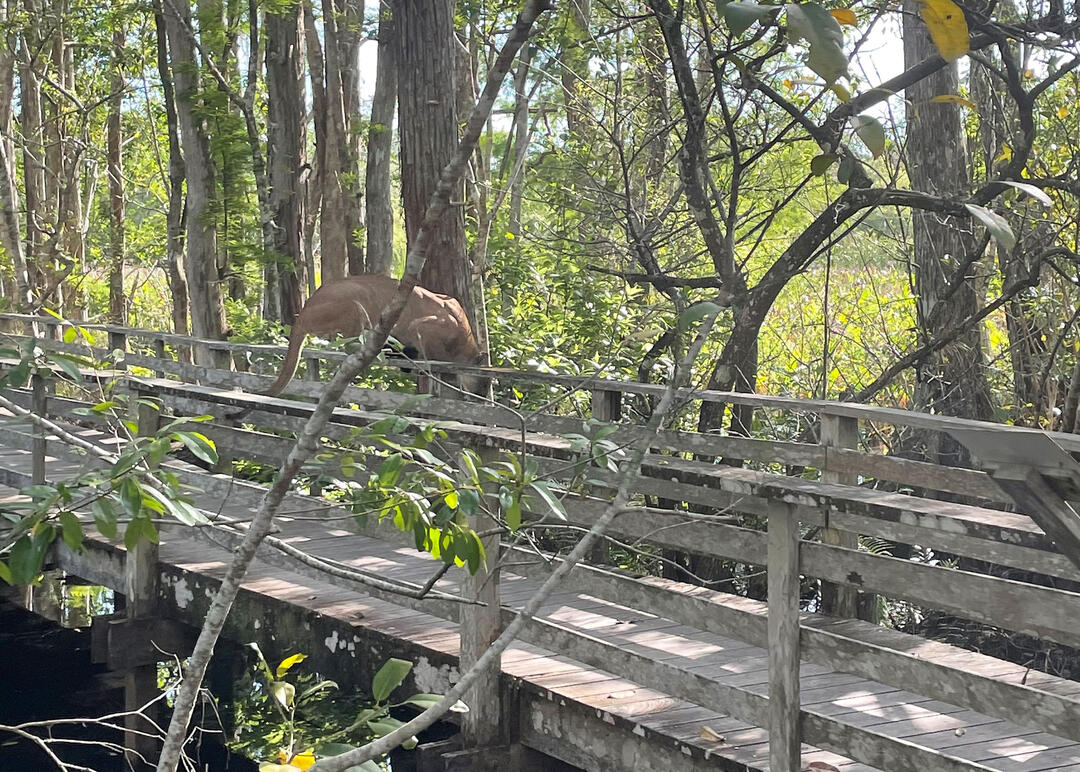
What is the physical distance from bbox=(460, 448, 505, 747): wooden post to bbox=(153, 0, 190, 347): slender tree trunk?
8.00 meters

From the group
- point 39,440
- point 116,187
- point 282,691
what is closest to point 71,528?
point 282,691

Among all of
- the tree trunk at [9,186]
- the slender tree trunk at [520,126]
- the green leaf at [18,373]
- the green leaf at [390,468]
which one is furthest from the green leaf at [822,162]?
the tree trunk at [9,186]

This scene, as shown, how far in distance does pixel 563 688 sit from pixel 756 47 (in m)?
6.61

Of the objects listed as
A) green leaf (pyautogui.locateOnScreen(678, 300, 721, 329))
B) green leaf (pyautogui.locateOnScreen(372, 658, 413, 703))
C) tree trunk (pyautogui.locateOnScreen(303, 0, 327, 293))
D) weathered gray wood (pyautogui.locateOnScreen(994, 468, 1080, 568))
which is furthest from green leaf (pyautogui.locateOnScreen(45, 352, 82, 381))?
tree trunk (pyautogui.locateOnScreen(303, 0, 327, 293))

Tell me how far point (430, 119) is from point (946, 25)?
6.89 metres

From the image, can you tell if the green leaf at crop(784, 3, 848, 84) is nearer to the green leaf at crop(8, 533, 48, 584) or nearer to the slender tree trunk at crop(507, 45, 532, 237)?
the green leaf at crop(8, 533, 48, 584)

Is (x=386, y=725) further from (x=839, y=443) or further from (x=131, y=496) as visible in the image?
(x=839, y=443)

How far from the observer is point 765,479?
3482 millimetres

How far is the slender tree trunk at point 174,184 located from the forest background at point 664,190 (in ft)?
0.14

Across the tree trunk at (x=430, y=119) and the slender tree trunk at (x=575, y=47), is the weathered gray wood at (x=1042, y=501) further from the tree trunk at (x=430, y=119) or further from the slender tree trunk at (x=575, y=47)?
the slender tree trunk at (x=575, y=47)

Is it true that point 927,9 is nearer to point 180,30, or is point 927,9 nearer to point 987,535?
point 987,535

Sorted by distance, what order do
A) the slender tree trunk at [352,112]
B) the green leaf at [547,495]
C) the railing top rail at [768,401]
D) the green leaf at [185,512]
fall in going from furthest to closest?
the slender tree trunk at [352,112] < the railing top rail at [768,401] < the green leaf at [547,495] < the green leaf at [185,512]

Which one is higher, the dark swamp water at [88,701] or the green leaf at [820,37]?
the green leaf at [820,37]

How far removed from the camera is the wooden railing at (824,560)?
122 inches
